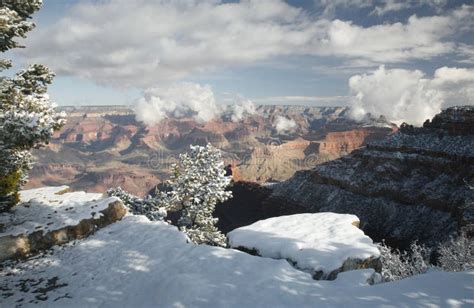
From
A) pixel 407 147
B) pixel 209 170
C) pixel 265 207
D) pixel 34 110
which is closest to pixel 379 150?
pixel 407 147

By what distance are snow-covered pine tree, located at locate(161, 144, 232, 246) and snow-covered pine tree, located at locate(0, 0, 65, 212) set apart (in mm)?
15065

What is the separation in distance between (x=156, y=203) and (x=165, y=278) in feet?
52.7

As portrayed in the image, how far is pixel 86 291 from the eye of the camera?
15859 mm

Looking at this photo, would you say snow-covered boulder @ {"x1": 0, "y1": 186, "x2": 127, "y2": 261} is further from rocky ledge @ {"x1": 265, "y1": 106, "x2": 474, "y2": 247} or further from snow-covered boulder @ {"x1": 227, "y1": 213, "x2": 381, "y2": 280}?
rocky ledge @ {"x1": 265, "y1": 106, "x2": 474, "y2": 247}

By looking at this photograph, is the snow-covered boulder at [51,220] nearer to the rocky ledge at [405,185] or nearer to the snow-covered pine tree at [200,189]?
the snow-covered pine tree at [200,189]

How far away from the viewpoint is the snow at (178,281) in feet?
40.2

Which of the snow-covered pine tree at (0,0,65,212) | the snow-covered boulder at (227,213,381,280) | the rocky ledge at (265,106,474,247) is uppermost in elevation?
the snow-covered pine tree at (0,0,65,212)

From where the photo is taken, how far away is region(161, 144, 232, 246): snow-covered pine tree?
2950 cm

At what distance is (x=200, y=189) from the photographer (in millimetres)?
29641

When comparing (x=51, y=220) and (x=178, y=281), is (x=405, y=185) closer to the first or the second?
(x=51, y=220)

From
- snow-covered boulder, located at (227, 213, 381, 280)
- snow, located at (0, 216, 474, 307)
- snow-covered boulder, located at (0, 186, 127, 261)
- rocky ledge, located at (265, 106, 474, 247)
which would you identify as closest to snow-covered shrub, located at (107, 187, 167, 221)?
snow-covered boulder, located at (0, 186, 127, 261)

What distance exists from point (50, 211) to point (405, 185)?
97432 mm

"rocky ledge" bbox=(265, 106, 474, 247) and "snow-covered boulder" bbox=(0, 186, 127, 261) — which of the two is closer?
"snow-covered boulder" bbox=(0, 186, 127, 261)

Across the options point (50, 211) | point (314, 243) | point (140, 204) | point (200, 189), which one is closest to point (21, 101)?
point (50, 211)
